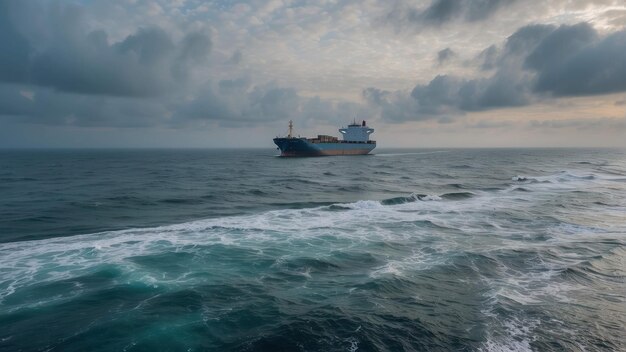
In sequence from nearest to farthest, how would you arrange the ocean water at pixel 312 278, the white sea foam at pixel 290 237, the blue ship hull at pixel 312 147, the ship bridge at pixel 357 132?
the ocean water at pixel 312 278 → the white sea foam at pixel 290 237 → the blue ship hull at pixel 312 147 → the ship bridge at pixel 357 132

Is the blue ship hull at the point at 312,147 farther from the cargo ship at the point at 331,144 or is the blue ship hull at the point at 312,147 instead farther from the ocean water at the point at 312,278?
the ocean water at the point at 312,278

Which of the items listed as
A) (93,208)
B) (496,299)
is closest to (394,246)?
(496,299)

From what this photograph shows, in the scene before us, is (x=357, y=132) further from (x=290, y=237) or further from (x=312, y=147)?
(x=290, y=237)

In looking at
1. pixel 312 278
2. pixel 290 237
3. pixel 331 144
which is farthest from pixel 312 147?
pixel 312 278

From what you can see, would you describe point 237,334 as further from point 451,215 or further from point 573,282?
point 451,215

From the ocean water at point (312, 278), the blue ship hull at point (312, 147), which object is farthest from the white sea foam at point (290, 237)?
the blue ship hull at point (312, 147)
